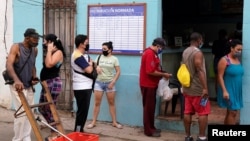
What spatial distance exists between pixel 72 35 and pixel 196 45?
9.06 ft

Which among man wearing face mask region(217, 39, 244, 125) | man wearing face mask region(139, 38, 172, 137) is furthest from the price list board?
man wearing face mask region(217, 39, 244, 125)

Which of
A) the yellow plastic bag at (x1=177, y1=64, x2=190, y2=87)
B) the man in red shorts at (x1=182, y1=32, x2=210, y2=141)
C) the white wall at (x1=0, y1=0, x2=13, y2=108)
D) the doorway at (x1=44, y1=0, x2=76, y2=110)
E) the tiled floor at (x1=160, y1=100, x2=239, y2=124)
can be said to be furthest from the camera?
the white wall at (x1=0, y1=0, x2=13, y2=108)

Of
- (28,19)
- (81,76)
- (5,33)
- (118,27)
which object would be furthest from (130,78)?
(5,33)

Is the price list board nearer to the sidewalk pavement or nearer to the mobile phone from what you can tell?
the sidewalk pavement

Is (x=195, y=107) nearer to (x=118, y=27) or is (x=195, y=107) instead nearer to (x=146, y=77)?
(x=146, y=77)

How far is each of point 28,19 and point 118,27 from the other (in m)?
2.03

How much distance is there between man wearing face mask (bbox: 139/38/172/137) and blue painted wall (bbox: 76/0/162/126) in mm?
509

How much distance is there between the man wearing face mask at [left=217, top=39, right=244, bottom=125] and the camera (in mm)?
5984

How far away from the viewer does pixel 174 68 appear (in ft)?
28.9

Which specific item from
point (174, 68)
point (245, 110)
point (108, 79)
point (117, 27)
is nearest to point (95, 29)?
point (117, 27)

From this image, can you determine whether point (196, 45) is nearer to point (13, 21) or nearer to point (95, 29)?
point (95, 29)

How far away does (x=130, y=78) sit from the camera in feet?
24.1

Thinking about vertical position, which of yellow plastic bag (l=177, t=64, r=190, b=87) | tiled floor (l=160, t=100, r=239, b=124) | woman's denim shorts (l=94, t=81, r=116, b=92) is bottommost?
tiled floor (l=160, t=100, r=239, b=124)

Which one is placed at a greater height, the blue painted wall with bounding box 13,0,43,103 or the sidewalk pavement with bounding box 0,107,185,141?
the blue painted wall with bounding box 13,0,43,103
